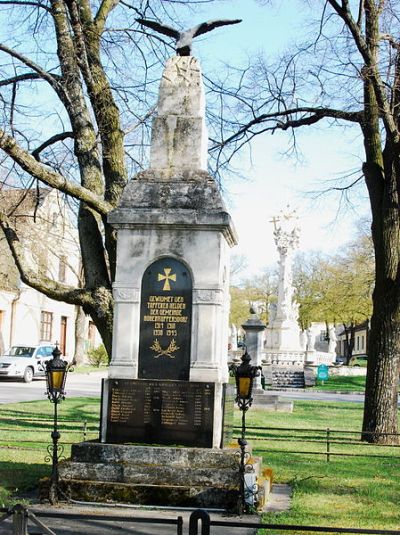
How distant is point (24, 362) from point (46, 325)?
2129 centimetres

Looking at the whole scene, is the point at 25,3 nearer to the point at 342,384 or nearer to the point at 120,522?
the point at 120,522

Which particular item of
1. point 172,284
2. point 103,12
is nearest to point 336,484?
A: point 172,284

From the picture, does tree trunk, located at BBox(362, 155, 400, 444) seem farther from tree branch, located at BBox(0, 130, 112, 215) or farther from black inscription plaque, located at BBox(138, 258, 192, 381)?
black inscription plaque, located at BBox(138, 258, 192, 381)

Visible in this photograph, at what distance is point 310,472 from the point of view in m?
13.2

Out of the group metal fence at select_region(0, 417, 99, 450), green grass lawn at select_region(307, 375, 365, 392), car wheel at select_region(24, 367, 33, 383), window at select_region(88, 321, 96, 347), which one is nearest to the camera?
metal fence at select_region(0, 417, 99, 450)

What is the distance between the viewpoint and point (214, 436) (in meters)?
10.0

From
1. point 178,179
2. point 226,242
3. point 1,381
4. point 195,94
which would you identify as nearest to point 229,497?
point 226,242

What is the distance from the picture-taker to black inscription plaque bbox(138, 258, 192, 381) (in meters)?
10.3

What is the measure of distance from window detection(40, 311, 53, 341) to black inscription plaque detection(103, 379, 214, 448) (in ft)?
160

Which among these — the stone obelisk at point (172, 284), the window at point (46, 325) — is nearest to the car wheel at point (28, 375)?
the window at point (46, 325)

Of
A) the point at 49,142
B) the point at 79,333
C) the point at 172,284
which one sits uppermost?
the point at 49,142

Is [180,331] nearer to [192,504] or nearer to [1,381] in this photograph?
[192,504]

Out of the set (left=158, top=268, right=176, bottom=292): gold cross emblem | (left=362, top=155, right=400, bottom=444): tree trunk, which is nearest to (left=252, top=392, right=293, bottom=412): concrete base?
(left=362, top=155, right=400, bottom=444): tree trunk

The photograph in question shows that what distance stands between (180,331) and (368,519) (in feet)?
10.9
